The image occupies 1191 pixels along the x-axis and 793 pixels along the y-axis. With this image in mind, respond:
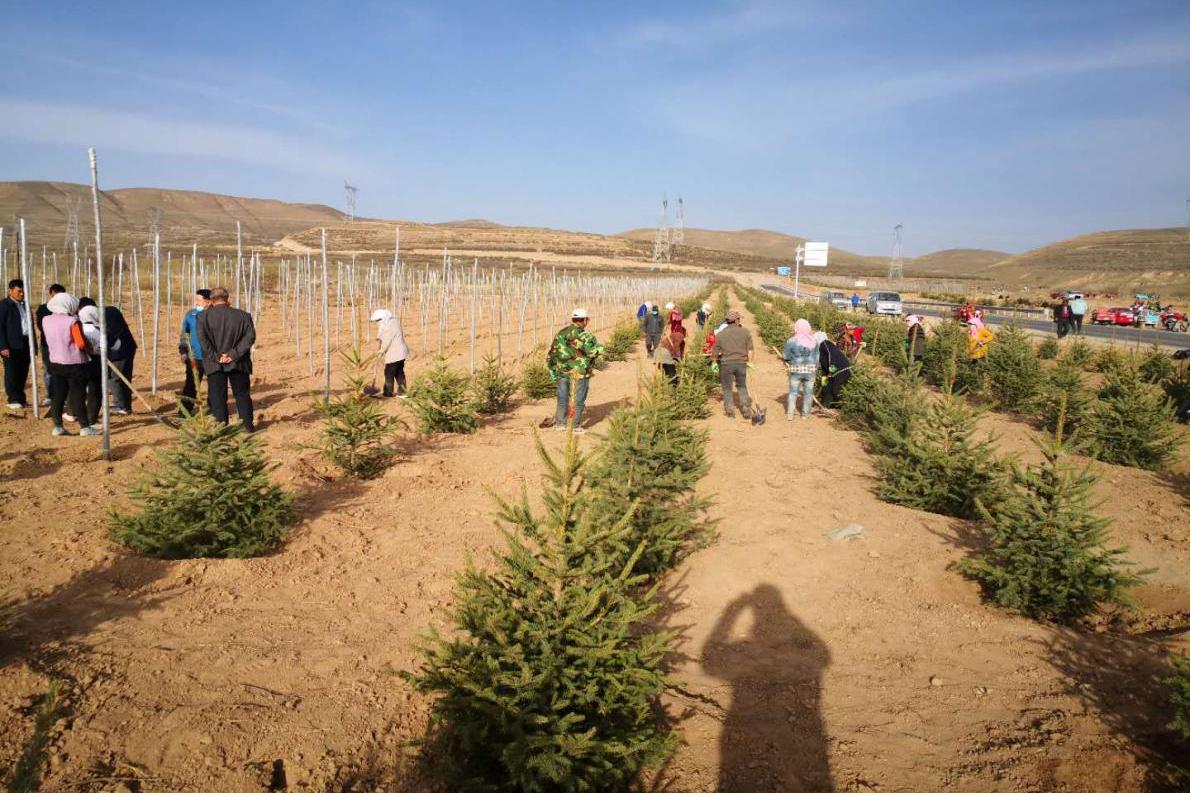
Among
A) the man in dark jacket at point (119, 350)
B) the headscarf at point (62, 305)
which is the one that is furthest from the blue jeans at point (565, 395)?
the headscarf at point (62, 305)

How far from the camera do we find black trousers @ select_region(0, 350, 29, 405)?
8.83 metres

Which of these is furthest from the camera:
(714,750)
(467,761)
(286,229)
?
(286,229)

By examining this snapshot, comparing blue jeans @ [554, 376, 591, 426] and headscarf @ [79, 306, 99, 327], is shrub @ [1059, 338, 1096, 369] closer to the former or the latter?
blue jeans @ [554, 376, 591, 426]

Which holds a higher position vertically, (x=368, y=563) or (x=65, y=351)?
(x=65, y=351)

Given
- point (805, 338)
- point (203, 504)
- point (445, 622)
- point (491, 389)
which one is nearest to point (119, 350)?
point (491, 389)

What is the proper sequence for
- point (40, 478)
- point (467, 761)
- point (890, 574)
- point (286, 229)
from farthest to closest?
point (286, 229) < point (40, 478) < point (890, 574) < point (467, 761)

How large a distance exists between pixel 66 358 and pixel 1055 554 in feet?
32.6

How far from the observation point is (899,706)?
3.85m

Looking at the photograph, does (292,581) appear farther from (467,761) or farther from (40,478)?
(40,478)

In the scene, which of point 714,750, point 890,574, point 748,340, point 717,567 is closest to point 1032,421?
point 748,340

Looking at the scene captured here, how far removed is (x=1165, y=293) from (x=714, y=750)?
84.2 metres

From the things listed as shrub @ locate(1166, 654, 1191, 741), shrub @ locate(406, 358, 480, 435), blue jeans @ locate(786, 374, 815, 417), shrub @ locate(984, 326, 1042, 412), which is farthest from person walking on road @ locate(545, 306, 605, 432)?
shrub @ locate(984, 326, 1042, 412)

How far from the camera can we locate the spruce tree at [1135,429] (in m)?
9.48

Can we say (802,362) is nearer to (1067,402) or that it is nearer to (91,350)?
(1067,402)
